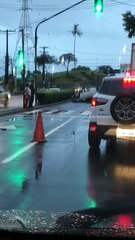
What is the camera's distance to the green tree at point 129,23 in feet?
176

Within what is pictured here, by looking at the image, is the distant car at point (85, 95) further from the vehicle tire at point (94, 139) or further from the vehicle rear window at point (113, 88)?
the vehicle rear window at point (113, 88)

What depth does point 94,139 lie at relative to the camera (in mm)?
13266

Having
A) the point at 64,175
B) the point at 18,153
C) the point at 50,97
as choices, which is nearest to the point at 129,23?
the point at 50,97

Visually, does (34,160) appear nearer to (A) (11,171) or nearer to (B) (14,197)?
(A) (11,171)

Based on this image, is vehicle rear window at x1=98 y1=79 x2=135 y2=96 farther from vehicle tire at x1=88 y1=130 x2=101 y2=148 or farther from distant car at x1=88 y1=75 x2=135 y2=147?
vehicle tire at x1=88 y1=130 x2=101 y2=148

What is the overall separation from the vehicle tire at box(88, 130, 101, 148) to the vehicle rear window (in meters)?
1.06

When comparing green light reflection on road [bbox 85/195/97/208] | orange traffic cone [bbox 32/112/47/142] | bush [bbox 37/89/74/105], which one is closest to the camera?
green light reflection on road [bbox 85/195/97/208]

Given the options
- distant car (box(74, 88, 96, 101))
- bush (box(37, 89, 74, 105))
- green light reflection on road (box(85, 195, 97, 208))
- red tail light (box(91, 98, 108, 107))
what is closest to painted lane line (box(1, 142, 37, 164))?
red tail light (box(91, 98, 108, 107))

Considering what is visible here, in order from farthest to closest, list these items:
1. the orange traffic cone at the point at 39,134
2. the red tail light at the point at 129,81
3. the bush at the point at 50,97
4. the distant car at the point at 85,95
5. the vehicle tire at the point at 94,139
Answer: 1. the distant car at the point at 85,95
2. the bush at the point at 50,97
3. the orange traffic cone at the point at 39,134
4. the vehicle tire at the point at 94,139
5. the red tail light at the point at 129,81

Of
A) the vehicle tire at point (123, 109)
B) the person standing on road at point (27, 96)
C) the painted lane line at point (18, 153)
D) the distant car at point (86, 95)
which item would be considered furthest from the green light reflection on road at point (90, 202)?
the distant car at point (86, 95)

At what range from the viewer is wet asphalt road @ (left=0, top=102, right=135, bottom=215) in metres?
7.30

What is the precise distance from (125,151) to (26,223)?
7827mm

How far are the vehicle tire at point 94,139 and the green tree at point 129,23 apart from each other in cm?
4176

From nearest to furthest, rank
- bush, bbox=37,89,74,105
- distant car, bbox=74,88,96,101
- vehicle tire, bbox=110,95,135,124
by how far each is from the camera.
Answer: vehicle tire, bbox=110,95,135,124, bush, bbox=37,89,74,105, distant car, bbox=74,88,96,101
